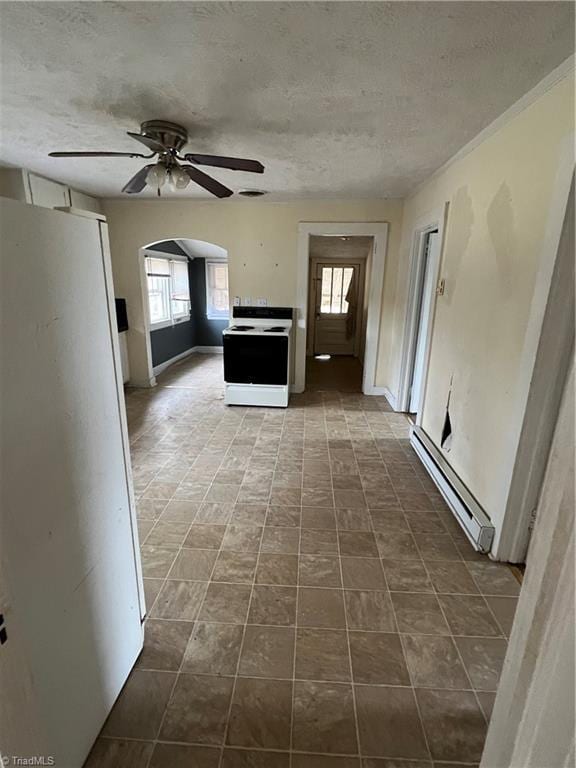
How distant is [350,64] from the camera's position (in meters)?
1.58

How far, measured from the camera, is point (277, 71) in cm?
166

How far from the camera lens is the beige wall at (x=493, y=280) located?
1718 millimetres

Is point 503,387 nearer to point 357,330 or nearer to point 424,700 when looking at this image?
point 424,700

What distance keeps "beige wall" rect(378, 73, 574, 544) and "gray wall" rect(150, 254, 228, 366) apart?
4492mm

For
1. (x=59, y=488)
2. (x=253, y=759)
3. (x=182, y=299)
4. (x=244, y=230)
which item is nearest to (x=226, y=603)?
(x=253, y=759)

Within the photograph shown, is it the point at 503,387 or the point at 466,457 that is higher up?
the point at 503,387

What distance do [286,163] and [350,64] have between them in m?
1.47

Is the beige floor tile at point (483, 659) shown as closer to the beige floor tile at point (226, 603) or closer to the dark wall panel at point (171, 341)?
the beige floor tile at point (226, 603)

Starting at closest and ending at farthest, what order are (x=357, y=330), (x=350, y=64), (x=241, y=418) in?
(x=350, y=64), (x=241, y=418), (x=357, y=330)

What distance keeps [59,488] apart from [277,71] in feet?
6.37

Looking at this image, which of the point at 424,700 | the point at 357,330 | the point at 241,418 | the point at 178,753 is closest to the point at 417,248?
the point at 241,418

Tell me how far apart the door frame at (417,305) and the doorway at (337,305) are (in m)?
1.83

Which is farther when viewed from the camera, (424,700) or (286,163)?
(286,163)

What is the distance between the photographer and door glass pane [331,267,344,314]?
22.6 ft
